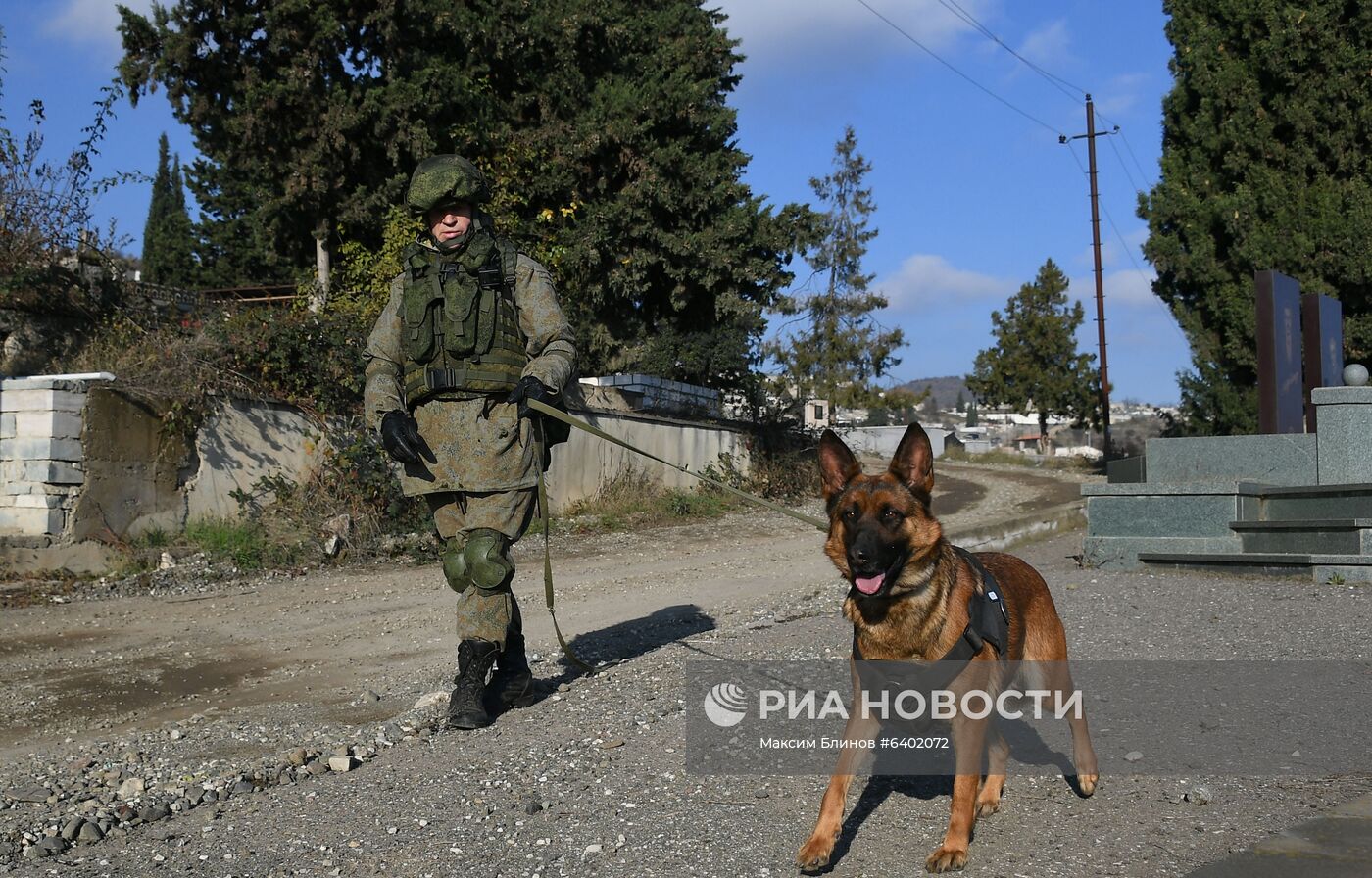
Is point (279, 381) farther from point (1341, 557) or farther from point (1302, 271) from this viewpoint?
point (1302, 271)

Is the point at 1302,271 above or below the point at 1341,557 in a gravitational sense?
above

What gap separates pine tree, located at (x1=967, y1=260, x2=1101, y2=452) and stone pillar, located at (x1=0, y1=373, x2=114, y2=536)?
45538 millimetres

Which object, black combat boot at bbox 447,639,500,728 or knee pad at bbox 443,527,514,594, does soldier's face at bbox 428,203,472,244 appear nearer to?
knee pad at bbox 443,527,514,594

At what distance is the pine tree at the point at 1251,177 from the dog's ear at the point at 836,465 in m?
20.9

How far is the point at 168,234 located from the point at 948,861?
128 feet

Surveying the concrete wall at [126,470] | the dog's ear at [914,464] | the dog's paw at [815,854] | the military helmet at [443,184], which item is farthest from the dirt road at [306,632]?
the dog's ear at [914,464]

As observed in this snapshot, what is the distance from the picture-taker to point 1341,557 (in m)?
8.59

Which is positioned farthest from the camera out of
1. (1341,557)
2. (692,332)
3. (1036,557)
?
(692,332)

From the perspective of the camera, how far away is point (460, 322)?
5.02 m

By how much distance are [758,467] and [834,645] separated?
50.2ft

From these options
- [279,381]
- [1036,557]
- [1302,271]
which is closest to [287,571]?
[279,381]

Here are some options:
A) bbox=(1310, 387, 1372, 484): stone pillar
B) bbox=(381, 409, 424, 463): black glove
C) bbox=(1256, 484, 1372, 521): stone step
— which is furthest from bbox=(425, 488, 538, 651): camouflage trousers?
bbox=(1310, 387, 1372, 484): stone pillar

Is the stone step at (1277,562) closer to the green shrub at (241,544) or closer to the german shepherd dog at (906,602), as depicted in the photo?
the german shepherd dog at (906,602)

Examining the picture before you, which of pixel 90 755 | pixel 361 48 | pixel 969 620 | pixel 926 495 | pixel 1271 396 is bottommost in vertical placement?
pixel 90 755
